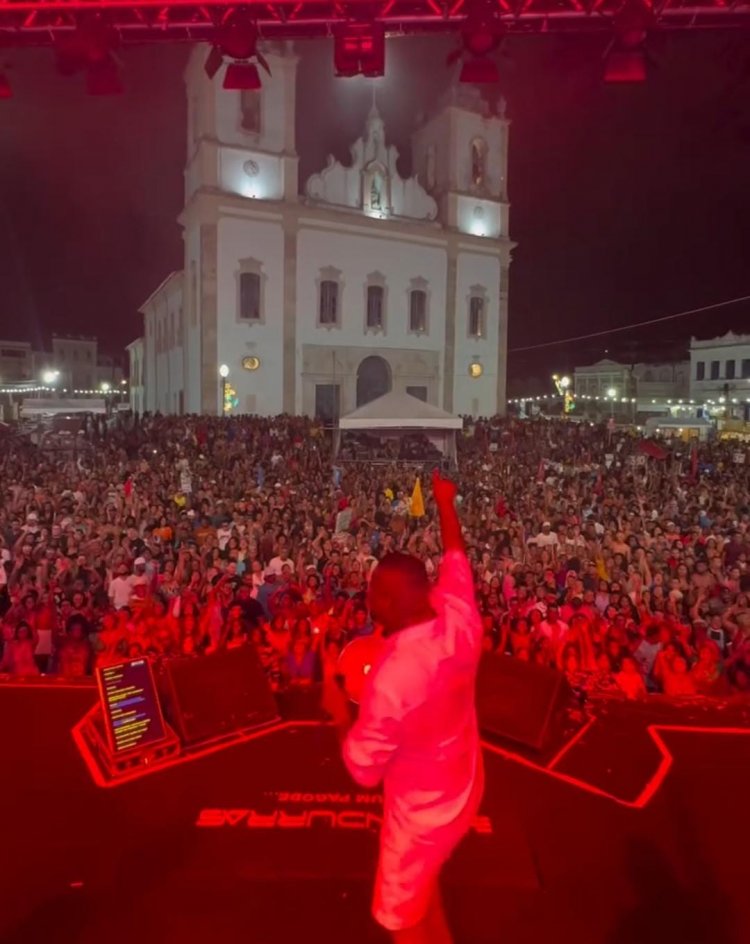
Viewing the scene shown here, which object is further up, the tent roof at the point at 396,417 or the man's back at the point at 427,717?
the tent roof at the point at 396,417

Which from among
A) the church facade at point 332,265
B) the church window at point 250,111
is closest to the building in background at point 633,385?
the church facade at point 332,265

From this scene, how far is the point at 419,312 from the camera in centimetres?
2986

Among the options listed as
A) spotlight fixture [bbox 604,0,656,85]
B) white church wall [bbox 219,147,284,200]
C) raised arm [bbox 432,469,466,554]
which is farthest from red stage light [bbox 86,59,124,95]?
white church wall [bbox 219,147,284,200]

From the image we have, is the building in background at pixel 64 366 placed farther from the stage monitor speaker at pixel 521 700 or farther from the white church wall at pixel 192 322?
the stage monitor speaker at pixel 521 700

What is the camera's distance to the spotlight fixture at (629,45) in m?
5.93

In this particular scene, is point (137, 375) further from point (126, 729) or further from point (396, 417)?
point (126, 729)

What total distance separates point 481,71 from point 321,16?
4.89 feet

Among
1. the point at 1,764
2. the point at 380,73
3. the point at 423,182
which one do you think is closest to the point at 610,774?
the point at 1,764

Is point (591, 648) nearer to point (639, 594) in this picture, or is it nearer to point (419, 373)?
point (639, 594)

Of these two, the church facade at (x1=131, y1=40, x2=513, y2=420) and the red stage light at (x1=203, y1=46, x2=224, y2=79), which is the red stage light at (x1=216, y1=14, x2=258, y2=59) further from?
the church facade at (x1=131, y1=40, x2=513, y2=420)

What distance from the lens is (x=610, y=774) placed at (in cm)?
432

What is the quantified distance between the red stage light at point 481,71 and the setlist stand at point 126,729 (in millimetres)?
5688

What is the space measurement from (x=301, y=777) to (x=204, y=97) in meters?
26.3

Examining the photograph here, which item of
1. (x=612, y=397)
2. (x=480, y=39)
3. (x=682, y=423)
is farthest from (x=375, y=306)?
(x=612, y=397)
